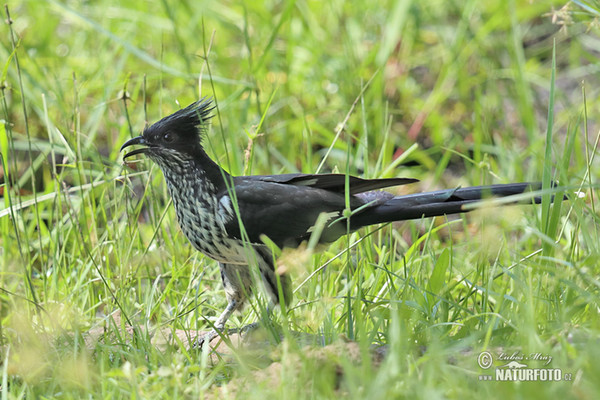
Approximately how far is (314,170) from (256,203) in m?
1.90

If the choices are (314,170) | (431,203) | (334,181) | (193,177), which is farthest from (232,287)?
(314,170)

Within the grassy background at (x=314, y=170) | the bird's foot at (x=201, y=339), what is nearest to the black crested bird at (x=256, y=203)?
the grassy background at (x=314, y=170)

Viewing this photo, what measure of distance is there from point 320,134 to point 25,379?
3.48 meters

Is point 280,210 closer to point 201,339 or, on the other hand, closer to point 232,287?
point 232,287

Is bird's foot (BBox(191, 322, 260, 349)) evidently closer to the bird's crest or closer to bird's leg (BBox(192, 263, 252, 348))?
bird's leg (BBox(192, 263, 252, 348))

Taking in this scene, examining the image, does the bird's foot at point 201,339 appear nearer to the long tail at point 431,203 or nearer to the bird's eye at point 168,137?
the long tail at point 431,203

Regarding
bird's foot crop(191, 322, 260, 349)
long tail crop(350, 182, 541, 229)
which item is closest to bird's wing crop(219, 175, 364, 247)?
long tail crop(350, 182, 541, 229)

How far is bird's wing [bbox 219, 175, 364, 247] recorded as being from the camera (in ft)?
10.8

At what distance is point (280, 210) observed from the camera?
3338mm

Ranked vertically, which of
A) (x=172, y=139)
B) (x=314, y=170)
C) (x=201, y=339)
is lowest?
(x=201, y=339)

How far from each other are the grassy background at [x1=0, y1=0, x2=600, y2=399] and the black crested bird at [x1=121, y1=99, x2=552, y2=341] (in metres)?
0.14

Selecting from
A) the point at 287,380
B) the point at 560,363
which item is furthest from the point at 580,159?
the point at 287,380

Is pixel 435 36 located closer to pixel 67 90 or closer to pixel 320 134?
pixel 320 134

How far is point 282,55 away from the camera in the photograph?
6.10 meters
